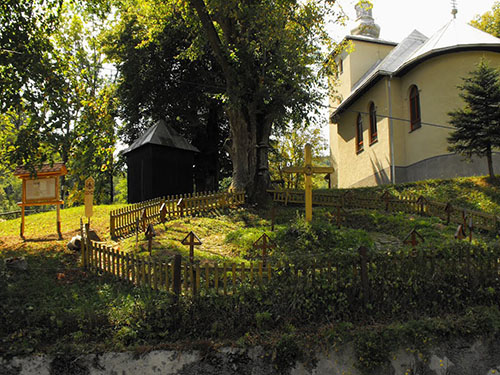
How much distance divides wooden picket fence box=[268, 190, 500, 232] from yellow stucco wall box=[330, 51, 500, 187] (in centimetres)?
551

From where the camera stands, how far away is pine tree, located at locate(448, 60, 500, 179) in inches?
616

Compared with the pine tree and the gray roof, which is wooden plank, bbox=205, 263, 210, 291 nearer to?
the gray roof

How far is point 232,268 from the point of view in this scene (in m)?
7.34

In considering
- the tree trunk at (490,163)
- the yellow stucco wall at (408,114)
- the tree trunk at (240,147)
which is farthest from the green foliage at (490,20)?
the tree trunk at (240,147)

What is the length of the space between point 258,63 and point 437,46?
8.61m

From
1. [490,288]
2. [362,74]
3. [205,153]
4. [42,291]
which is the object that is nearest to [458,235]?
[490,288]

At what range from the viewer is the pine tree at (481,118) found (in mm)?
15648

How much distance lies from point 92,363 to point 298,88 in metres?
13.5

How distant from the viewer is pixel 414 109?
2127 centimetres

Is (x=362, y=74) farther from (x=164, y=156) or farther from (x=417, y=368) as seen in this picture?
(x=417, y=368)

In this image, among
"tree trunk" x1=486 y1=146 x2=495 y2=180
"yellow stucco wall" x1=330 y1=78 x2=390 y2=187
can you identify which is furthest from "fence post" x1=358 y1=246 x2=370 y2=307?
"yellow stucco wall" x1=330 y1=78 x2=390 y2=187

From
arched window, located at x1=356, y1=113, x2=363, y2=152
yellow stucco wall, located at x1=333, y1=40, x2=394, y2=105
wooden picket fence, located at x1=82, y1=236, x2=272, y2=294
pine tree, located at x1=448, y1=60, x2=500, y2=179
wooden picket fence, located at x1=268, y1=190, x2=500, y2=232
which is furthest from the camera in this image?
yellow stucco wall, located at x1=333, y1=40, x2=394, y2=105

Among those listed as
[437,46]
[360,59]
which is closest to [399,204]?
[437,46]

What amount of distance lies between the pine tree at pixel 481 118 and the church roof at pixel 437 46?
2473 mm
